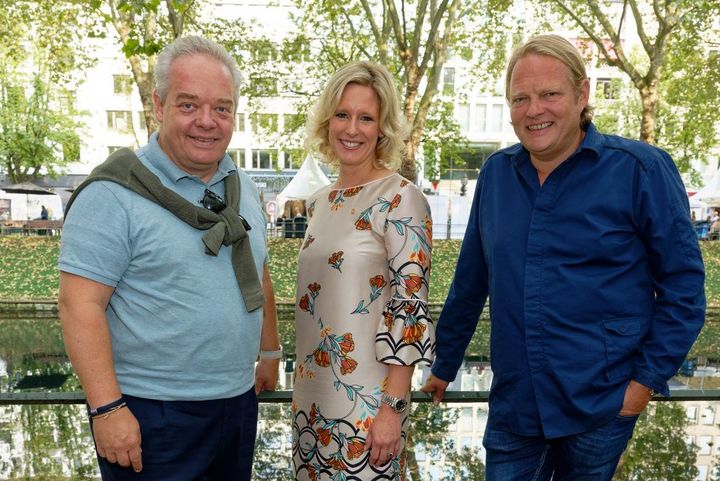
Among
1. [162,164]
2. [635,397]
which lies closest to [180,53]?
[162,164]

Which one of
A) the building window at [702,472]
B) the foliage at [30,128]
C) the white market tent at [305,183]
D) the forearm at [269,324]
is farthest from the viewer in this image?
the foliage at [30,128]

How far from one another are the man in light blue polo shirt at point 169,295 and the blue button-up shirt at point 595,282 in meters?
0.87

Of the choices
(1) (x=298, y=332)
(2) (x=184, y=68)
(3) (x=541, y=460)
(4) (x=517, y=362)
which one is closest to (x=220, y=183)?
(2) (x=184, y=68)

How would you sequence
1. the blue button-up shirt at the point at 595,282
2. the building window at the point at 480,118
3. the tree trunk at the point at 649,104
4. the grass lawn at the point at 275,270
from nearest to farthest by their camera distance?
the blue button-up shirt at the point at 595,282
the grass lawn at the point at 275,270
the tree trunk at the point at 649,104
the building window at the point at 480,118

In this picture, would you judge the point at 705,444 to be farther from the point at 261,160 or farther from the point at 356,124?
the point at 261,160

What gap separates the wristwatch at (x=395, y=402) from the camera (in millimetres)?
2057

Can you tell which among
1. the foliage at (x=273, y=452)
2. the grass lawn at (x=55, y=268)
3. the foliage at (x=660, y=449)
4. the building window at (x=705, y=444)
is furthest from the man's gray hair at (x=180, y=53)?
the grass lawn at (x=55, y=268)

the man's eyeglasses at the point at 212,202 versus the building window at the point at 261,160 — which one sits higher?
the man's eyeglasses at the point at 212,202

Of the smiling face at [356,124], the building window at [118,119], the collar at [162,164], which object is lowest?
the collar at [162,164]

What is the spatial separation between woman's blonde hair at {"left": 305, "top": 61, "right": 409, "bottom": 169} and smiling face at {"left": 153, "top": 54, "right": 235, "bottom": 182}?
427 millimetres

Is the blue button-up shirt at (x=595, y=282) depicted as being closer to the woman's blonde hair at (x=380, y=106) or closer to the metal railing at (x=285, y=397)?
the metal railing at (x=285, y=397)

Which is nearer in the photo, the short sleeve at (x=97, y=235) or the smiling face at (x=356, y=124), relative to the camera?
the short sleeve at (x=97, y=235)

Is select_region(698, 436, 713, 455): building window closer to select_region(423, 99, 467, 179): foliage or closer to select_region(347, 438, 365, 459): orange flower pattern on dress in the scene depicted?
select_region(347, 438, 365, 459): orange flower pattern on dress

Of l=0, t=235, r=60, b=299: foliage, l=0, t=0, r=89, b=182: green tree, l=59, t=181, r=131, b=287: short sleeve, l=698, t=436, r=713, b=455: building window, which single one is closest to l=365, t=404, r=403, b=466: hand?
l=59, t=181, r=131, b=287: short sleeve
